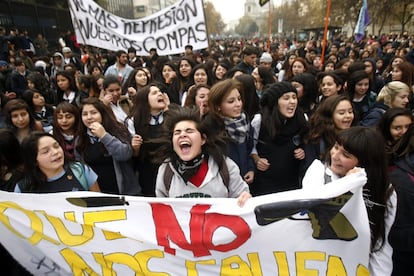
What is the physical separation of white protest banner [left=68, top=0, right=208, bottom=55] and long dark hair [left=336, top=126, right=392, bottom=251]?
18.9 feet

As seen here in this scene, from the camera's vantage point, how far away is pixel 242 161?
10.1ft

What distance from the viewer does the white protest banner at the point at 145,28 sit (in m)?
7.17

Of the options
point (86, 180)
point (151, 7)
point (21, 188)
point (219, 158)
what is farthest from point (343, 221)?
point (151, 7)

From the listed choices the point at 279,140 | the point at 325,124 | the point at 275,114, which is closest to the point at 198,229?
the point at 279,140

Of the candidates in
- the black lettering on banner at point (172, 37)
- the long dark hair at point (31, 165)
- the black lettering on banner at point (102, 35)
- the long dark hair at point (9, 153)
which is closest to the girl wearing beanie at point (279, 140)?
the long dark hair at point (31, 165)

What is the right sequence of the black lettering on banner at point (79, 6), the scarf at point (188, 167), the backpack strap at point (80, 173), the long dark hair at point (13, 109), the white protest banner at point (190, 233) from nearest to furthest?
the white protest banner at point (190, 233) → the scarf at point (188, 167) → the backpack strap at point (80, 173) → the long dark hair at point (13, 109) → the black lettering on banner at point (79, 6)

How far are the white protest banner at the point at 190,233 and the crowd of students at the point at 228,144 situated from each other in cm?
14

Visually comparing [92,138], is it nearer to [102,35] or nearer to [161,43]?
[161,43]

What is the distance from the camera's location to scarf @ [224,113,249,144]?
9.70ft

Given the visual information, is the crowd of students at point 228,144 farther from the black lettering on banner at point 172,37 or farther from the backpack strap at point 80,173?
the black lettering on banner at point 172,37

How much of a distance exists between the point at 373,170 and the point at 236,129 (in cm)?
134

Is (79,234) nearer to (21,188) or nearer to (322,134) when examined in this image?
(21,188)

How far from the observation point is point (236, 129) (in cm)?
297

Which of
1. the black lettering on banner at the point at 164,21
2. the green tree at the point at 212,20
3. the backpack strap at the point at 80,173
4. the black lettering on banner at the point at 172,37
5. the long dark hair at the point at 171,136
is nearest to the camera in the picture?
the long dark hair at the point at 171,136
